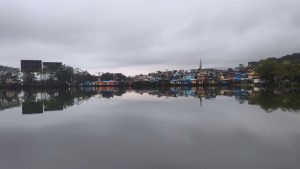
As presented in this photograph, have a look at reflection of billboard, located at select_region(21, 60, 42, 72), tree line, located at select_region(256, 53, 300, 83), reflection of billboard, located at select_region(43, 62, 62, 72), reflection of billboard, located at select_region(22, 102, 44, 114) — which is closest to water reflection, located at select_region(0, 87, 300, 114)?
reflection of billboard, located at select_region(22, 102, 44, 114)

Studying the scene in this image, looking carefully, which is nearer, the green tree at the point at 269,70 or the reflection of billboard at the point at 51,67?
the green tree at the point at 269,70

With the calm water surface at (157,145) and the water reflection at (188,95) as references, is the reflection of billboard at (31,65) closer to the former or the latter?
the water reflection at (188,95)

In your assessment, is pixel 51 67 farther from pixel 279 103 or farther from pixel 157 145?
pixel 157 145

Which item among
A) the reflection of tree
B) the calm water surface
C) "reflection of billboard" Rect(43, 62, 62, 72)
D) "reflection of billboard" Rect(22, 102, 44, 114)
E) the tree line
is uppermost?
"reflection of billboard" Rect(43, 62, 62, 72)

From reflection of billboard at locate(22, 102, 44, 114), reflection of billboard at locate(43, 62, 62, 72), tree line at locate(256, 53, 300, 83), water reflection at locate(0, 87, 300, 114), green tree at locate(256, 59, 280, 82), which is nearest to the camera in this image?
reflection of billboard at locate(22, 102, 44, 114)

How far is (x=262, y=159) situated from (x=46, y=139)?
6.36 metres

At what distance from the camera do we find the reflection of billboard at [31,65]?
73406 mm

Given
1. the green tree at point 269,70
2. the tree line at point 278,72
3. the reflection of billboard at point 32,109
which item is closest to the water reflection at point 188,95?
the reflection of billboard at point 32,109

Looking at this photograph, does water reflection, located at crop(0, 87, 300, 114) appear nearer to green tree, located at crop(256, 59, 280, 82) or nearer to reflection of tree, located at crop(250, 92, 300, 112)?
reflection of tree, located at crop(250, 92, 300, 112)

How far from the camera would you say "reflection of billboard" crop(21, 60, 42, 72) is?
7341cm

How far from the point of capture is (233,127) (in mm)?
9305

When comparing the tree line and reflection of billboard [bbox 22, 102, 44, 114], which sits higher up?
the tree line

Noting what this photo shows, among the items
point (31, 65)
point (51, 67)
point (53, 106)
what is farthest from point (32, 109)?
point (51, 67)

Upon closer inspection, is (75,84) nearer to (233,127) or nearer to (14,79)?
(14,79)
